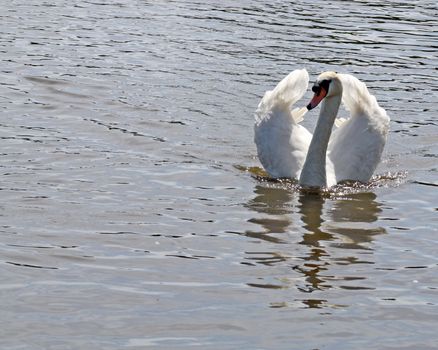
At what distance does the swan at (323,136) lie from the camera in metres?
11.9

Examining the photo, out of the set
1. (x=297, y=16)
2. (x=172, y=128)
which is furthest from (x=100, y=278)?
(x=297, y=16)

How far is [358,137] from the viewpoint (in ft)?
40.9

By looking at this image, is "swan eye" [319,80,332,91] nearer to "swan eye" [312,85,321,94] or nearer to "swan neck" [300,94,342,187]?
"swan eye" [312,85,321,94]

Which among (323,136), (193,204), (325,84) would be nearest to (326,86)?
(325,84)

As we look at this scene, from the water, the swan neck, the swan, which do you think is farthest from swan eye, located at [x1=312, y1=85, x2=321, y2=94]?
the water

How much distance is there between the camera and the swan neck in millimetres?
11734

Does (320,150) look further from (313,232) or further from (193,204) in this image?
(313,232)

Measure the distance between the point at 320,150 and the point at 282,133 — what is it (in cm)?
71

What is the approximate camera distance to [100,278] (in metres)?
8.29

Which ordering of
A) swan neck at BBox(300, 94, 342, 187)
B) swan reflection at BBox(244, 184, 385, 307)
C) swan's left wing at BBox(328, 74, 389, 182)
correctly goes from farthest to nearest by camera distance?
swan's left wing at BBox(328, 74, 389, 182)
swan neck at BBox(300, 94, 342, 187)
swan reflection at BBox(244, 184, 385, 307)

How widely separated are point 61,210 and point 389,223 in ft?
9.51

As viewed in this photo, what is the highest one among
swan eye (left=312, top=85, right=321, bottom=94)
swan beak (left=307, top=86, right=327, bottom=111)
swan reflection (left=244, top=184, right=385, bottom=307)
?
swan eye (left=312, top=85, right=321, bottom=94)

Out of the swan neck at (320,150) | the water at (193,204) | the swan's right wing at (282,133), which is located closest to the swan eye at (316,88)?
the swan neck at (320,150)

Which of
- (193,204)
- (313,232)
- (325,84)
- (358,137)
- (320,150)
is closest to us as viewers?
(313,232)
